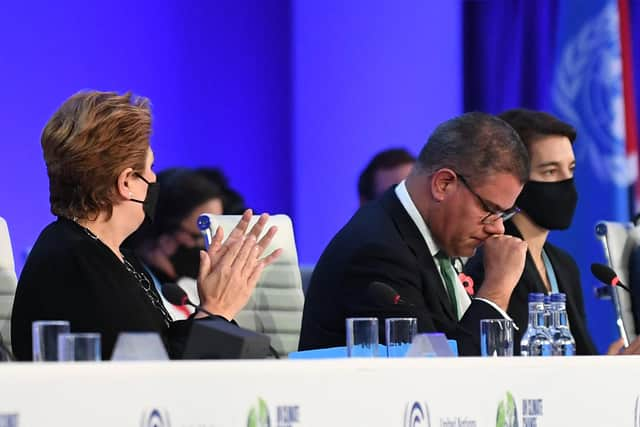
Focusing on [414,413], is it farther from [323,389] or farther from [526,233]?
[526,233]

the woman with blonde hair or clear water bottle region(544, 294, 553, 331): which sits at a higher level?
the woman with blonde hair

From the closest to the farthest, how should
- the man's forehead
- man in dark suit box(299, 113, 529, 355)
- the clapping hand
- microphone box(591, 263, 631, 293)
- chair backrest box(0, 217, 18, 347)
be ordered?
the clapping hand, chair backrest box(0, 217, 18, 347), man in dark suit box(299, 113, 529, 355), the man's forehead, microphone box(591, 263, 631, 293)

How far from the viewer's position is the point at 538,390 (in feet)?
7.83

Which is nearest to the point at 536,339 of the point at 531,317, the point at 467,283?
the point at 531,317

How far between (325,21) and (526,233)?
2.58 metres

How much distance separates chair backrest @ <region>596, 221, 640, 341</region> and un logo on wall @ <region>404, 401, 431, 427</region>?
2.19 m

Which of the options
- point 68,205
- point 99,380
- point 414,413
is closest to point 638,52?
point 68,205

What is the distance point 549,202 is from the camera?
4.15 m

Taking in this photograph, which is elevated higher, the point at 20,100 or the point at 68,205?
the point at 20,100

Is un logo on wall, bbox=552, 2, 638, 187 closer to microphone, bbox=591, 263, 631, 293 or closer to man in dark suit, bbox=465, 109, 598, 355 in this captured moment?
man in dark suit, bbox=465, 109, 598, 355

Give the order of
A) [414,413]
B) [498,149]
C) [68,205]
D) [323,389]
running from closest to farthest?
[323,389] → [414,413] → [68,205] → [498,149]

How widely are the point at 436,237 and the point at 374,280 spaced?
279mm

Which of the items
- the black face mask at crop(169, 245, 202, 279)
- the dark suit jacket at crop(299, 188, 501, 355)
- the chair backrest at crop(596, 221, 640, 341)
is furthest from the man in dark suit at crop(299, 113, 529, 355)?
the black face mask at crop(169, 245, 202, 279)

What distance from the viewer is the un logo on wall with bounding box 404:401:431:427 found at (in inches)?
84.9
